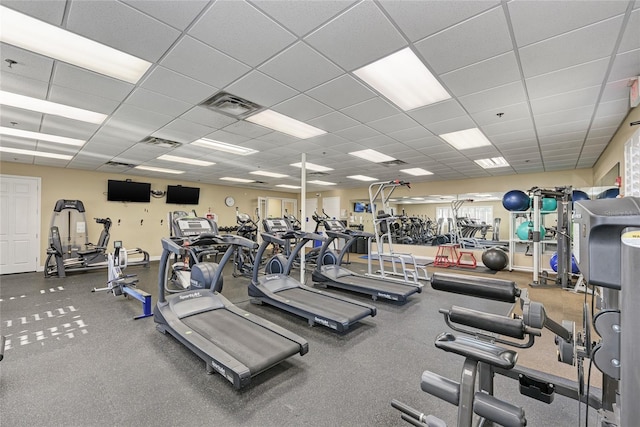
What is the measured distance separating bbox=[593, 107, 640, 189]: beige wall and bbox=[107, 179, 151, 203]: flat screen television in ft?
34.4

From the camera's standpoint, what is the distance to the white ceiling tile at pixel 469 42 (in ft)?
6.49

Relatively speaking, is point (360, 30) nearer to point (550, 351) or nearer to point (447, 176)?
point (550, 351)

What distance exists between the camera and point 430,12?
1888 mm

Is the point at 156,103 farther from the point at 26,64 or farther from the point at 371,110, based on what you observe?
the point at 371,110

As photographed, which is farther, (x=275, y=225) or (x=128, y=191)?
(x=128, y=191)

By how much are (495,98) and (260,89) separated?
8.89 feet

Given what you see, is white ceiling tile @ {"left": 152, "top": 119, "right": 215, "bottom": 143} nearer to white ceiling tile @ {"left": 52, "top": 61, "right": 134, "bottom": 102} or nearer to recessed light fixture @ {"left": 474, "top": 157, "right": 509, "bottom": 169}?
white ceiling tile @ {"left": 52, "top": 61, "right": 134, "bottom": 102}

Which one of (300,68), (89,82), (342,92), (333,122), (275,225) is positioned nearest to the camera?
(300,68)

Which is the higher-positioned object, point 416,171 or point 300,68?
point 300,68

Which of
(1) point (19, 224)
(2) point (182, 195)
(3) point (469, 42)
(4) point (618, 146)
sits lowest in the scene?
(1) point (19, 224)

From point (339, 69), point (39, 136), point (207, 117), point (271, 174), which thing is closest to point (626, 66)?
point (339, 69)

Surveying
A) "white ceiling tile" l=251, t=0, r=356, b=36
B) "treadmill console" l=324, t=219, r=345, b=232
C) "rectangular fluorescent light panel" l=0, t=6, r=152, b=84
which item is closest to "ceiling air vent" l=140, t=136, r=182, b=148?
"rectangular fluorescent light panel" l=0, t=6, r=152, b=84

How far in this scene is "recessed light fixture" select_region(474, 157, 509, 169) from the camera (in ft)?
20.1

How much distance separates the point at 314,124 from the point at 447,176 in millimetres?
5845
